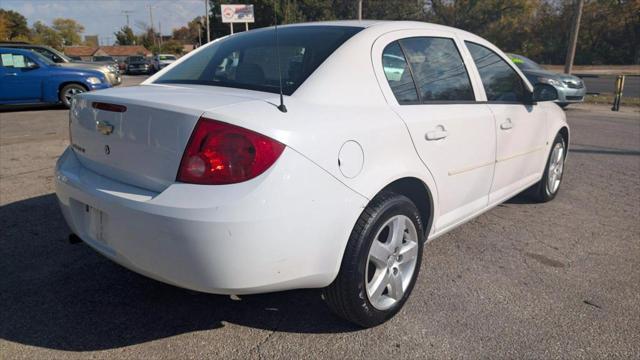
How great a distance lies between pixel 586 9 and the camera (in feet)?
155

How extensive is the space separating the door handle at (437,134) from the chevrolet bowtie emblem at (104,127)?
64.6 inches

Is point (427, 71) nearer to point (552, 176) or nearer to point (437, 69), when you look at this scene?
point (437, 69)

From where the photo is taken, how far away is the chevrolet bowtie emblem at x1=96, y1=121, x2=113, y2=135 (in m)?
2.29

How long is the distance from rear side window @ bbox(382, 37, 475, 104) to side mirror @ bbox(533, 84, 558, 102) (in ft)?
3.02

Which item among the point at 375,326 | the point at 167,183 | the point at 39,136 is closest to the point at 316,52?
the point at 167,183

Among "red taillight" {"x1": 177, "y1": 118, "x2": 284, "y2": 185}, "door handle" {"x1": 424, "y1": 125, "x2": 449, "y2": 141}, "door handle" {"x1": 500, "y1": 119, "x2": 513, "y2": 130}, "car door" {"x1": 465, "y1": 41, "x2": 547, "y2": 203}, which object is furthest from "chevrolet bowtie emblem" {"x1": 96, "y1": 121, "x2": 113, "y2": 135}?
"door handle" {"x1": 500, "y1": 119, "x2": 513, "y2": 130}

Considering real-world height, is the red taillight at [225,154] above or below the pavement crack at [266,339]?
above

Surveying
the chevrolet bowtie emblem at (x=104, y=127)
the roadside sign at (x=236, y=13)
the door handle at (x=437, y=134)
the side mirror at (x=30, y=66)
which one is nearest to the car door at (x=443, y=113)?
the door handle at (x=437, y=134)

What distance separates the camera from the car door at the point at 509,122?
346cm

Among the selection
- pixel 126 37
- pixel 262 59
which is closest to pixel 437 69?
pixel 262 59

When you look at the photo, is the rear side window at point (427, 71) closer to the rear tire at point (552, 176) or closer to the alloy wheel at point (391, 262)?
the alloy wheel at point (391, 262)

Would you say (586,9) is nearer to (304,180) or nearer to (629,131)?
(629,131)

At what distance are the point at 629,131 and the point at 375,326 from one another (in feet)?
30.7

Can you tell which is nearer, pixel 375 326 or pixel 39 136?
pixel 375 326
